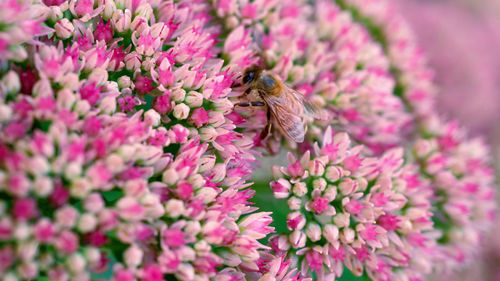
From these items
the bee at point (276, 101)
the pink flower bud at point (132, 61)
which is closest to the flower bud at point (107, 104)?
the pink flower bud at point (132, 61)

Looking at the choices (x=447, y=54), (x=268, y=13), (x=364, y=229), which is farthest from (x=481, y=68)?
(x=364, y=229)

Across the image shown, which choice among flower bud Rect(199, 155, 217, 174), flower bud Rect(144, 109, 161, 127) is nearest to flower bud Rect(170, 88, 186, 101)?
flower bud Rect(144, 109, 161, 127)

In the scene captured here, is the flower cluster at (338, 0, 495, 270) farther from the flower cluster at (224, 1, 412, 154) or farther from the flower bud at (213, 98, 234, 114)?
the flower bud at (213, 98, 234, 114)

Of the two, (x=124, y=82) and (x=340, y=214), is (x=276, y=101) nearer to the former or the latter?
(x=340, y=214)

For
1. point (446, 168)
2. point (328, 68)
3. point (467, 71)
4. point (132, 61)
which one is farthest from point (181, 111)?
point (467, 71)

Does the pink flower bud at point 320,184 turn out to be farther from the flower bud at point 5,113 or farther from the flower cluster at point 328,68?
the flower bud at point 5,113

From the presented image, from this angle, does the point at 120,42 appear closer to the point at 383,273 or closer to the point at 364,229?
the point at 364,229
